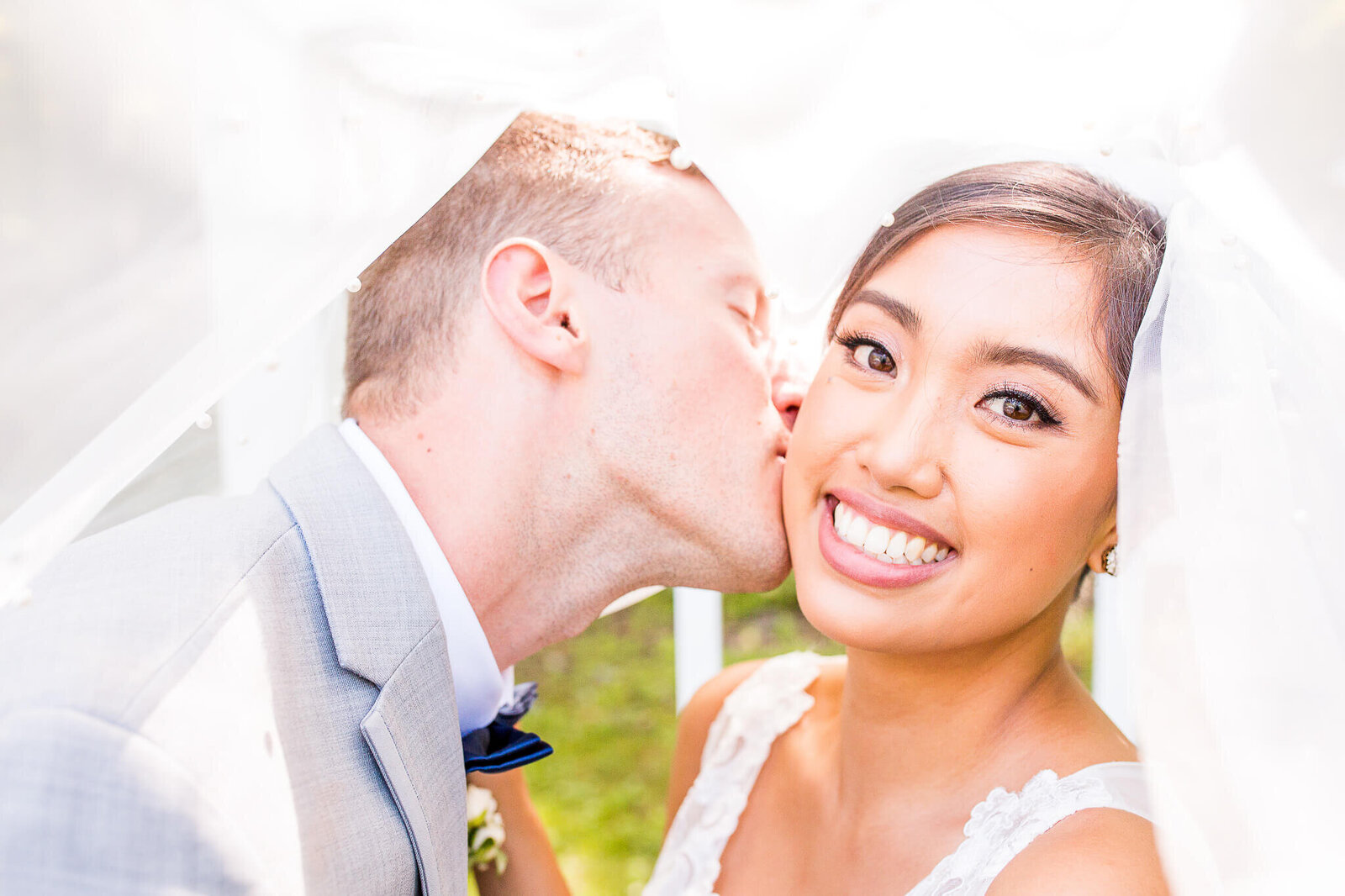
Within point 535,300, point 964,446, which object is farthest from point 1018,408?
point 535,300

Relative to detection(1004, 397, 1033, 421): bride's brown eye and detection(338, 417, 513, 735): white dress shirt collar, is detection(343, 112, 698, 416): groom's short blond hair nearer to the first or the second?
detection(338, 417, 513, 735): white dress shirt collar

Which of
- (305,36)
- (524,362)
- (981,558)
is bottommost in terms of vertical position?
(981,558)

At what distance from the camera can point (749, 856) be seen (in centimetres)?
254

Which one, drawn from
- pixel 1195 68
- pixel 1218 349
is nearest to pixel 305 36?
pixel 1195 68

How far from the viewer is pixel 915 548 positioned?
202 centimetres

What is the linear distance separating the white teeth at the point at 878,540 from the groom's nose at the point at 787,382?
529mm

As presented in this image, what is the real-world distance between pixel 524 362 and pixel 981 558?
39.6 inches

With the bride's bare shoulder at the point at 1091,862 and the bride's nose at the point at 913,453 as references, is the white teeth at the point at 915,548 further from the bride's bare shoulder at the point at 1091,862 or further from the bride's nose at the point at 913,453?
the bride's bare shoulder at the point at 1091,862

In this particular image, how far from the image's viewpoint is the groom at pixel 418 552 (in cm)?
154

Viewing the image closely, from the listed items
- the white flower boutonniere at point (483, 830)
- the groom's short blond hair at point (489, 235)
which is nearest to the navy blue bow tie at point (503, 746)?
the white flower boutonniere at point (483, 830)

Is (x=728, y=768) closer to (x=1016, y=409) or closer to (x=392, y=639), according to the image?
(x=392, y=639)

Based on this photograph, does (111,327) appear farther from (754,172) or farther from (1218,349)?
(1218,349)

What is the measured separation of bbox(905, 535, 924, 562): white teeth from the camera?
79.4 inches

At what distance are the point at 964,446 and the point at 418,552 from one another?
3.48 feet
